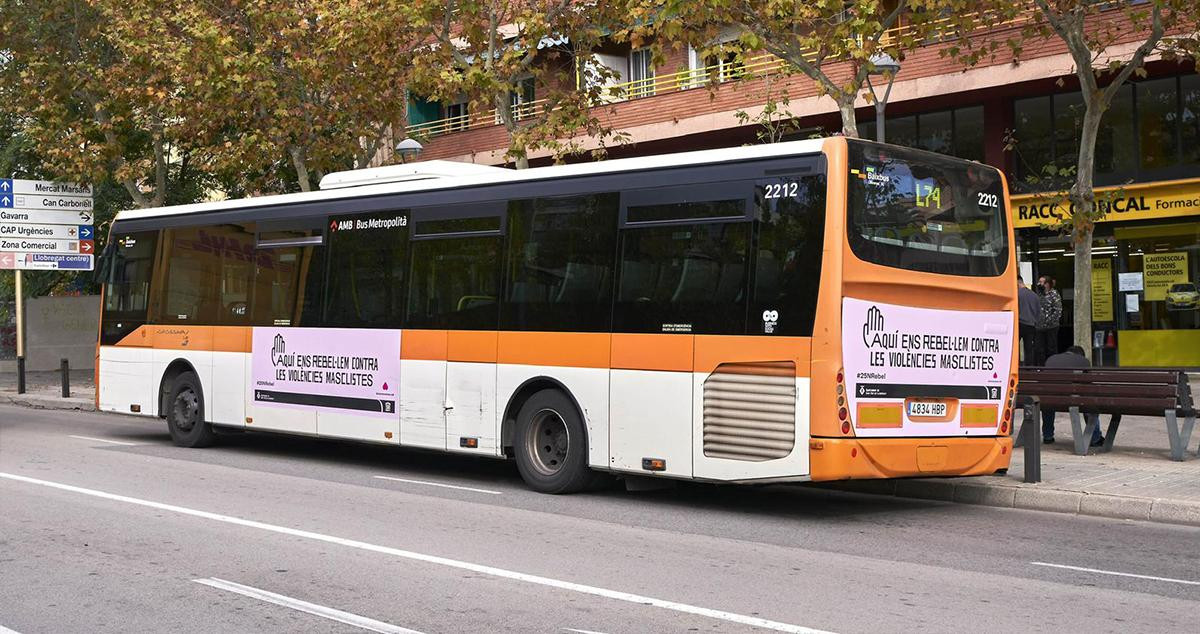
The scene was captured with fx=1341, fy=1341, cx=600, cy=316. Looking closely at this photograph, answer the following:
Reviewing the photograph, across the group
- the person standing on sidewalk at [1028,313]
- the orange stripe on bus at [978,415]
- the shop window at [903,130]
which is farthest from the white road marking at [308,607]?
the shop window at [903,130]

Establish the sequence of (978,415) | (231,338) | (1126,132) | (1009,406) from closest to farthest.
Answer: (978,415) → (1009,406) → (231,338) → (1126,132)

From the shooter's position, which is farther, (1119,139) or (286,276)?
(1119,139)

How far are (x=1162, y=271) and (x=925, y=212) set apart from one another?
14.3 m

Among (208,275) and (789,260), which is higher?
(208,275)

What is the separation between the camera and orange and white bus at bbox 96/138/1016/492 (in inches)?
416

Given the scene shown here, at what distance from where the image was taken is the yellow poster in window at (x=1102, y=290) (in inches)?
957

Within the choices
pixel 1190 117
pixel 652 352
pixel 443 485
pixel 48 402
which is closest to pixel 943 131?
pixel 1190 117

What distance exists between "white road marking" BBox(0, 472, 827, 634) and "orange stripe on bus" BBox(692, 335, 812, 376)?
10.7 ft

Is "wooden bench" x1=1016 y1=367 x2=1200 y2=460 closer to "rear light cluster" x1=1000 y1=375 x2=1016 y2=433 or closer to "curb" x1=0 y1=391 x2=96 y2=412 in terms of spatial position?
"rear light cluster" x1=1000 y1=375 x2=1016 y2=433

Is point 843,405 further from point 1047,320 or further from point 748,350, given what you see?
point 1047,320

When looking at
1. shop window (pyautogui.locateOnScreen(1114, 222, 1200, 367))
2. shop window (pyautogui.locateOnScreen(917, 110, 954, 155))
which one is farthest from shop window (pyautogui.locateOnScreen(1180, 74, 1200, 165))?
shop window (pyautogui.locateOnScreen(917, 110, 954, 155))

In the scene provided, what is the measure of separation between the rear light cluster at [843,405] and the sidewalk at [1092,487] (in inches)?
93.4

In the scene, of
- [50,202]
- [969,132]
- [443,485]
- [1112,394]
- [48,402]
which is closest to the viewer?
[443,485]

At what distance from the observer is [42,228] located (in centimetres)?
2969
